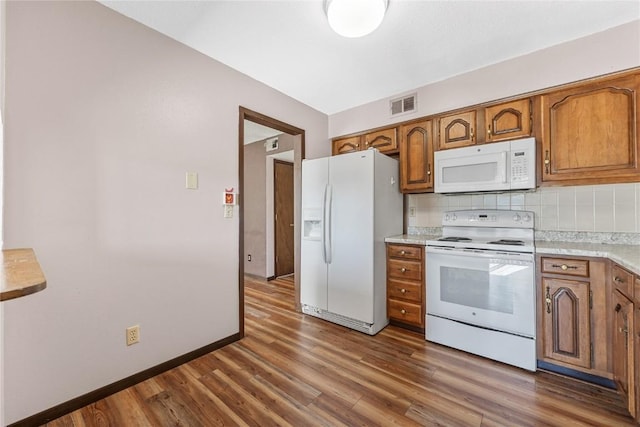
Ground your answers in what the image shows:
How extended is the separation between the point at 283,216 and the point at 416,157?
8.71ft

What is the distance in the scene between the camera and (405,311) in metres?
2.59

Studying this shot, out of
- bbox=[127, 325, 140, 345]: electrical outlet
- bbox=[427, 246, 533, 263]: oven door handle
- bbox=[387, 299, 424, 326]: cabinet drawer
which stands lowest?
bbox=[387, 299, 424, 326]: cabinet drawer

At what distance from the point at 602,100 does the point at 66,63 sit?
353cm

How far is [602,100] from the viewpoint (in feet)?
6.40

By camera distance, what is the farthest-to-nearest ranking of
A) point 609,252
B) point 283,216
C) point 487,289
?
point 283,216
point 487,289
point 609,252

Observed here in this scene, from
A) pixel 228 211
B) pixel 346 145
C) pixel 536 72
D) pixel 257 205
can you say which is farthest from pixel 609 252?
pixel 257 205

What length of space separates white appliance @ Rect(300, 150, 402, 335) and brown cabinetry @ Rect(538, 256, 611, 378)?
4.05ft

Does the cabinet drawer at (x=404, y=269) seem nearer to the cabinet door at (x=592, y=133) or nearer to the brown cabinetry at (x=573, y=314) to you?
the brown cabinetry at (x=573, y=314)

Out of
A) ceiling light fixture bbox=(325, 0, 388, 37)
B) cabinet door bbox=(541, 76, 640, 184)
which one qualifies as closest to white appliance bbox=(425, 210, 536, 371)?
cabinet door bbox=(541, 76, 640, 184)

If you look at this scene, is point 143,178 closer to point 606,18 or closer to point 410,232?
point 410,232

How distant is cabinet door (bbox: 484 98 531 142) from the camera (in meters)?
2.22

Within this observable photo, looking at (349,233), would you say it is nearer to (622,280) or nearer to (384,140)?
(384,140)

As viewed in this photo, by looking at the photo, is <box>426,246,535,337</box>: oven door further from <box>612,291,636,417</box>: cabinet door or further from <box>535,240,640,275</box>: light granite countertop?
<box>612,291,636,417</box>: cabinet door

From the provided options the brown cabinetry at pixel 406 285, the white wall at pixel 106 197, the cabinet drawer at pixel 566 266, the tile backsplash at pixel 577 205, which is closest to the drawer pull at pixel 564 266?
the cabinet drawer at pixel 566 266
